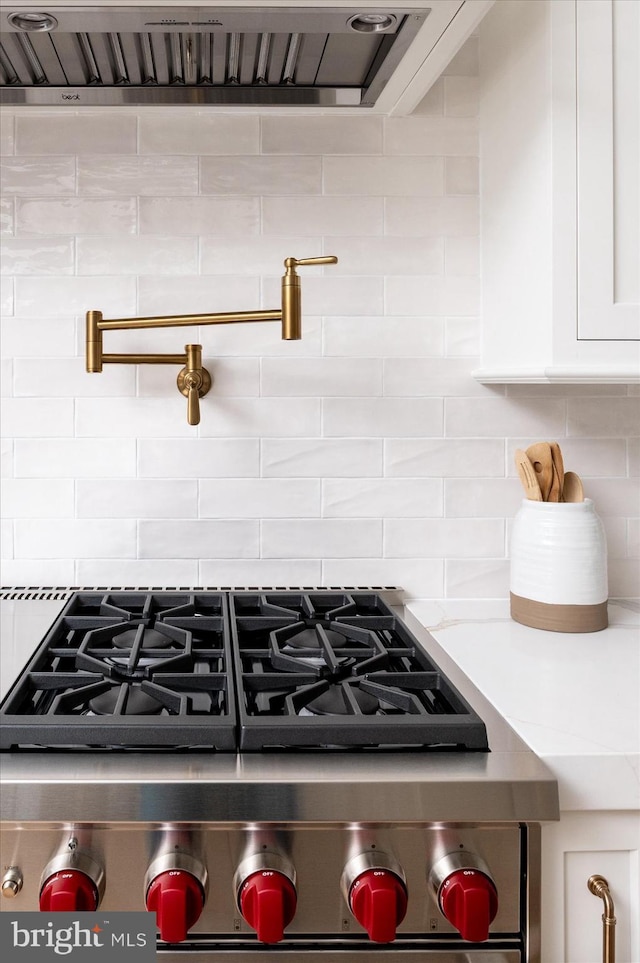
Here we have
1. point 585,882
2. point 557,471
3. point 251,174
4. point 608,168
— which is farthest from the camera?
point 251,174

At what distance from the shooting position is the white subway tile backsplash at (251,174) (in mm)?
1590

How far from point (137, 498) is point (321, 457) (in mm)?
382

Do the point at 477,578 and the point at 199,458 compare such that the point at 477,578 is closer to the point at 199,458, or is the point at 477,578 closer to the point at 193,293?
the point at 199,458

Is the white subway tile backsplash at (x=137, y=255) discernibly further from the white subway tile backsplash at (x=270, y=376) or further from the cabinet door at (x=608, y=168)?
the cabinet door at (x=608, y=168)

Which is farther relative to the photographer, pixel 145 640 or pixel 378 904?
pixel 145 640

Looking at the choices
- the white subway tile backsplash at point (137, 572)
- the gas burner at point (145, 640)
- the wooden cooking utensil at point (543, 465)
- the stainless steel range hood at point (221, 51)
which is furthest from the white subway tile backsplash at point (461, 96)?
the gas burner at point (145, 640)

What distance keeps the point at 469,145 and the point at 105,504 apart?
3.39 feet

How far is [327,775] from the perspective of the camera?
0.88 m

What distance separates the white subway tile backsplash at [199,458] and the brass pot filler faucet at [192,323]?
0.37 ft

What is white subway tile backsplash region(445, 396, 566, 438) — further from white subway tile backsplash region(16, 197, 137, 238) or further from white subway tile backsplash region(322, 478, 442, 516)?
white subway tile backsplash region(16, 197, 137, 238)

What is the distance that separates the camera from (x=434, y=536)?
5.44 ft

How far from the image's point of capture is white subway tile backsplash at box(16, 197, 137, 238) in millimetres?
1577

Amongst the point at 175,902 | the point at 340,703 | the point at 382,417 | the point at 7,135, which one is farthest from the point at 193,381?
the point at 175,902

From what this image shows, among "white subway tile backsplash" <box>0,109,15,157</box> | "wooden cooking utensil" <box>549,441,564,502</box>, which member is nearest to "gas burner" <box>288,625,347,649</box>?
"wooden cooking utensil" <box>549,441,564,502</box>
